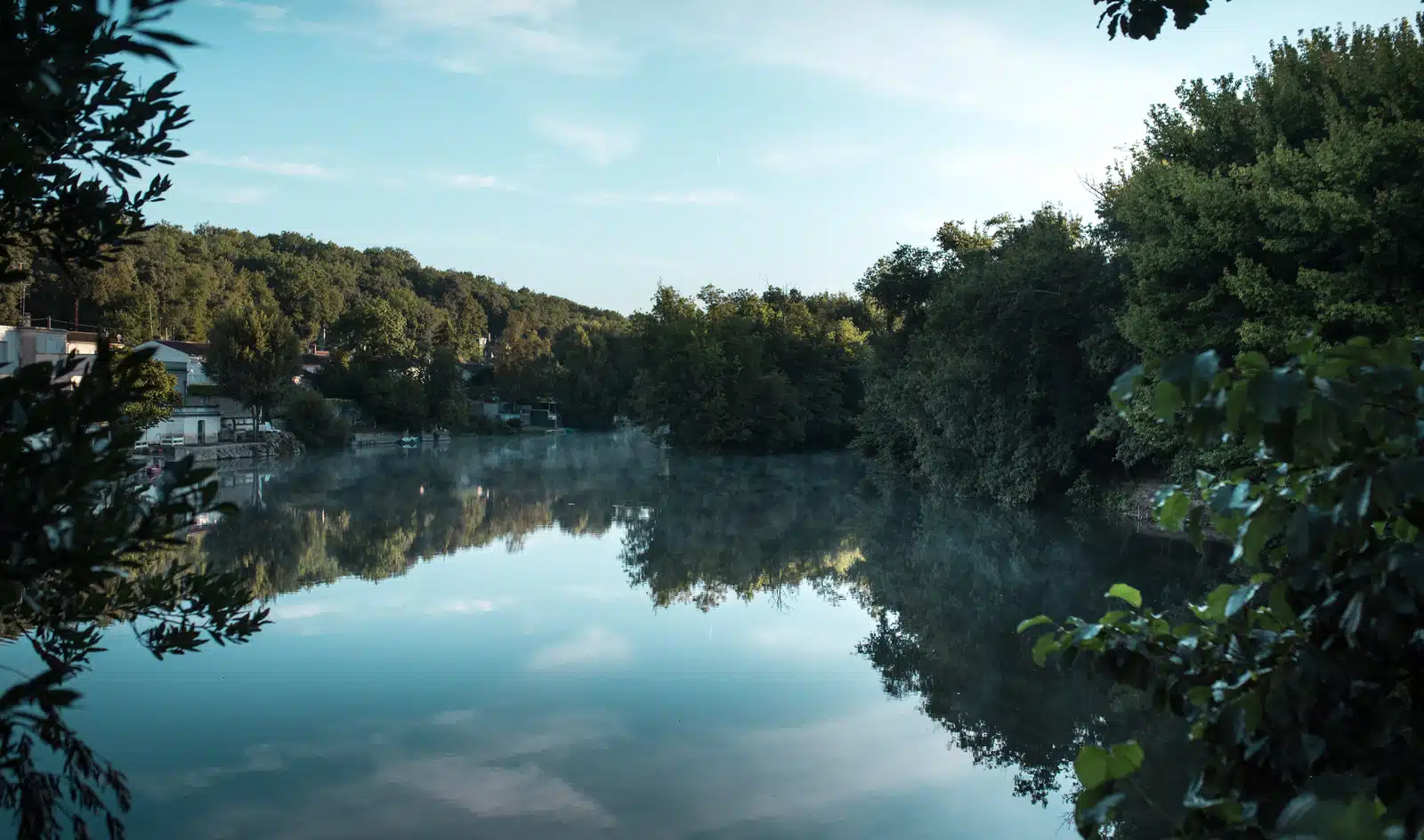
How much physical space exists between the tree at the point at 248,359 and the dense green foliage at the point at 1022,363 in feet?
88.4

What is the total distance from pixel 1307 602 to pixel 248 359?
42473 millimetres

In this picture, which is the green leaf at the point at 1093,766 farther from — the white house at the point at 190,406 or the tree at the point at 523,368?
the tree at the point at 523,368

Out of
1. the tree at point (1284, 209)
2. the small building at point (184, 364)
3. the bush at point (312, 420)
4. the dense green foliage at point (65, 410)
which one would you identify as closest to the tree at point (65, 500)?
the dense green foliage at point (65, 410)

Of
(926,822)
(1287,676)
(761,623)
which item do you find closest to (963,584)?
(761,623)

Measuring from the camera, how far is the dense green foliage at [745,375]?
44094 mm

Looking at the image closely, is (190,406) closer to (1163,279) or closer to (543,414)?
(543,414)

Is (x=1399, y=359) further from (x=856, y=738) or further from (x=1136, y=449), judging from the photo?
(x=1136, y=449)

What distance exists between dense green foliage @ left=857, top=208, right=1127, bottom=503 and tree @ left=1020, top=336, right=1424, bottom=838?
18903mm

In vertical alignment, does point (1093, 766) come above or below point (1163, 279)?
below

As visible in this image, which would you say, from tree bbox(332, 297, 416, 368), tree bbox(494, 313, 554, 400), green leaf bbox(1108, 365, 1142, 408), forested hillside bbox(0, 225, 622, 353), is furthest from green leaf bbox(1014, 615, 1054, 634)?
tree bbox(494, 313, 554, 400)

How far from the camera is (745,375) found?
44062 mm

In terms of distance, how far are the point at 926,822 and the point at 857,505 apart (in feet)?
59.3

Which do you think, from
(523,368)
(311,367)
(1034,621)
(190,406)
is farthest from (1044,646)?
(523,368)

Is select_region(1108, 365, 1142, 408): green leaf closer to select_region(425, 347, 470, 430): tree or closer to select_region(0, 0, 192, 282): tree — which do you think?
select_region(0, 0, 192, 282): tree
